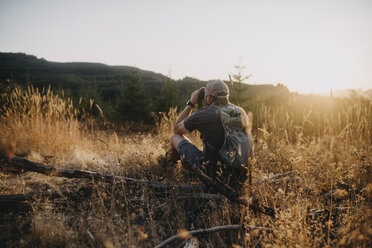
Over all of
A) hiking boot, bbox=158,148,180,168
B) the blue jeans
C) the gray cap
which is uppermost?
the gray cap

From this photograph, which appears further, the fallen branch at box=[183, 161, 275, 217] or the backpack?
the backpack

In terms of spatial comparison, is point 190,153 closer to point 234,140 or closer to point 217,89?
point 234,140

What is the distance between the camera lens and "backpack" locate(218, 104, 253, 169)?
1.99 meters

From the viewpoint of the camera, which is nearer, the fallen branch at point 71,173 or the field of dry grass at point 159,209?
the field of dry grass at point 159,209

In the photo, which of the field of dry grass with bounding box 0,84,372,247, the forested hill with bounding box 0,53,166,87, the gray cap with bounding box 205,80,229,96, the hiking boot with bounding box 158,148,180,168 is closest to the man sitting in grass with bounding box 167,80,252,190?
the gray cap with bounding box 205,80,229,96

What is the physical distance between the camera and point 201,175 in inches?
61.2

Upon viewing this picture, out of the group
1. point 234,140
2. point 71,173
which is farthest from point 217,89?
point 71,173

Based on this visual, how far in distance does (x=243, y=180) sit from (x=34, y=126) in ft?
14.3

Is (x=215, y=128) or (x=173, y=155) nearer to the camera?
(x=215, y=128)

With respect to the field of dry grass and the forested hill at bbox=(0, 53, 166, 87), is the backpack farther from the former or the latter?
the forested hill at bbox=(0, 53, 166, 87)

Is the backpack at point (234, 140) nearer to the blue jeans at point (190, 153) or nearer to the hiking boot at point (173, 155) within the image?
the blue jeans at point (190, 153)

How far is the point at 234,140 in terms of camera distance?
201 cm

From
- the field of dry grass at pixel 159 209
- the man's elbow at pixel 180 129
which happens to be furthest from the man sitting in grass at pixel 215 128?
the field of dry grass at pixel 159 209

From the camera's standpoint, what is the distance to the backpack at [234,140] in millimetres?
1993
